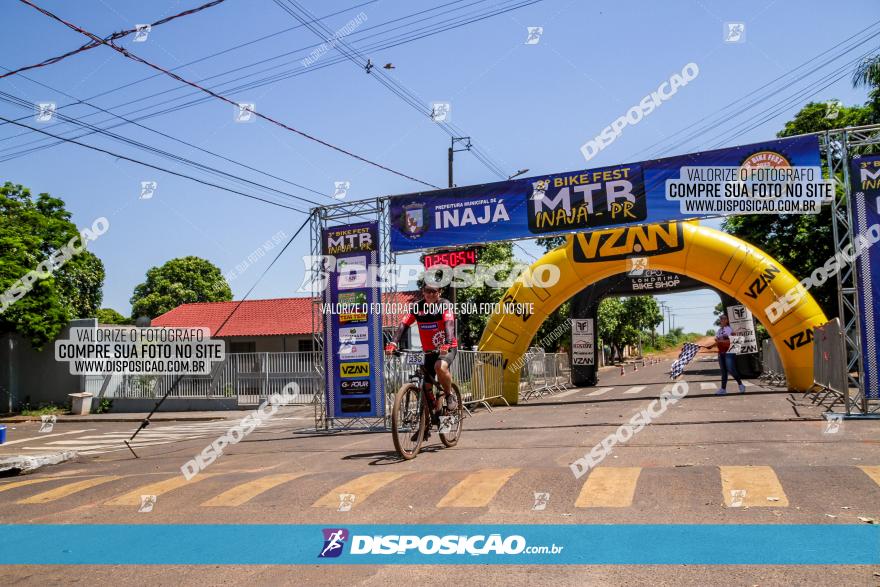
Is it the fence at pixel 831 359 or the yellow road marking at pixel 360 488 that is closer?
the yellow road marking at pixel 360 488

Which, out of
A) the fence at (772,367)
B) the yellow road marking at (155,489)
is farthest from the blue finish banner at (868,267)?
the yellow road marking at (155,489)

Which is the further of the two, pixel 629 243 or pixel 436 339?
pixel 629 243

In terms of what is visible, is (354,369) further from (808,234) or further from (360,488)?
(808,234)

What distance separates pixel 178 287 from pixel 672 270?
5290 cm

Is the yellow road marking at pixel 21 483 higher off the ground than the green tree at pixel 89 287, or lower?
lower

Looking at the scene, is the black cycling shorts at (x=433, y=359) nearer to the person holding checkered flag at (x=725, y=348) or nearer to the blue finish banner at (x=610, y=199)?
the blue finish banner at (x=610, y=199)

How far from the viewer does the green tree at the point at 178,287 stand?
61.3 metres

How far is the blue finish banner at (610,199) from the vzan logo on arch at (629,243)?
464cm

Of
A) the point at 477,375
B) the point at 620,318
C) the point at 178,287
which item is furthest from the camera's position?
the point at 620,318

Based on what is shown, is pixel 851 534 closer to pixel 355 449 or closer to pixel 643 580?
pixel 643 580

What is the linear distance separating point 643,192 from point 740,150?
6.39ft

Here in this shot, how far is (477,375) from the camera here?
18.8 meters

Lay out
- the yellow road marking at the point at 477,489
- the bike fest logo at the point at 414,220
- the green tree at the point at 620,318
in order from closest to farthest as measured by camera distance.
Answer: the yellow road marking at the point at 477,489, the bike fest logo at the point at 414,220, the green tree at the point at 620,318

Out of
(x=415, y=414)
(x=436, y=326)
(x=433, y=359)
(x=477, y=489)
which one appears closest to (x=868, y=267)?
(x=436, y=326)
